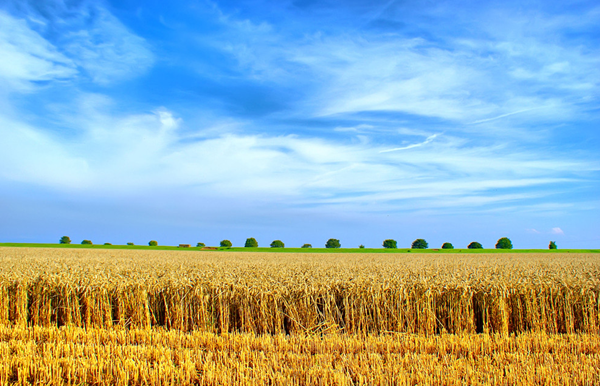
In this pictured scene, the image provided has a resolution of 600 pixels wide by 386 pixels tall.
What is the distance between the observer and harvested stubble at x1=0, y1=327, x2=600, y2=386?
5.05 meters

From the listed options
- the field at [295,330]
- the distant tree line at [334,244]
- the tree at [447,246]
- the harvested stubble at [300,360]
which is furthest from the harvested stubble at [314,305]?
the tree at [447,246]

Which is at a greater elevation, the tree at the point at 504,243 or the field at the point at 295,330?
the field at the point at 295,330

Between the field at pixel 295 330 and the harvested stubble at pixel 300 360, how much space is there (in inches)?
1.0

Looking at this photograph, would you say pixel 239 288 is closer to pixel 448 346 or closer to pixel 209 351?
pixel 209 351

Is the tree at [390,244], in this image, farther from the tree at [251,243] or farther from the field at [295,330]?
the field at [295,330]

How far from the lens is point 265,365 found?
5.52 meters

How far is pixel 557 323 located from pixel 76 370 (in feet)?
32.6

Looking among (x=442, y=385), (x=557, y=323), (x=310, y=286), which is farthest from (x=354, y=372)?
(x=557, y=323)

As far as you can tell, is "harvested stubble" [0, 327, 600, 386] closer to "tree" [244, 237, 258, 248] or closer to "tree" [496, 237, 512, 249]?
"tree" [244, 237, 258, 248]

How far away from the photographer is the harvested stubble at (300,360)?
5051 mm

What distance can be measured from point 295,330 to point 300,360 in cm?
236

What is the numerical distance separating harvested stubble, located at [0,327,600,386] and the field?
26 mm

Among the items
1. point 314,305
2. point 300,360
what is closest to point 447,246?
point 314,305

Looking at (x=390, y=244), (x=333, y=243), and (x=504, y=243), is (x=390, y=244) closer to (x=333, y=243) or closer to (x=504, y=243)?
(x=333, y=243)
